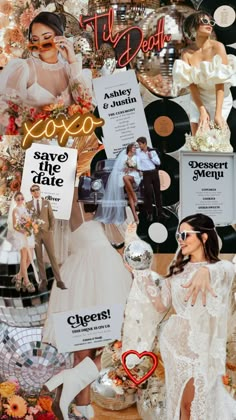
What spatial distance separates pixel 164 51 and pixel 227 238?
2.43 feet

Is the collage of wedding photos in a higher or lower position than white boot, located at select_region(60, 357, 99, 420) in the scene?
higher

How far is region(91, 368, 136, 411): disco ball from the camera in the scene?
2812mm

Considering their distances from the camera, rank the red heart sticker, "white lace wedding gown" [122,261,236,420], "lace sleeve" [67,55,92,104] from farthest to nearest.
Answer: "lace sleeve" [67,55,92,104], the red heart sticker, "white lace wedding gown" [122,261,236,420]

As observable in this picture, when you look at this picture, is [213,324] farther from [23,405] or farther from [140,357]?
[23,405]

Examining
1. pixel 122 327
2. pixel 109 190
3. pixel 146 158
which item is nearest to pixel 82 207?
pixel 109 190

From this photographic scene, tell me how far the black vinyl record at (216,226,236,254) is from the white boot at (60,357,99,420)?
69cm

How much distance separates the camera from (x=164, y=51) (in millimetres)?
2777

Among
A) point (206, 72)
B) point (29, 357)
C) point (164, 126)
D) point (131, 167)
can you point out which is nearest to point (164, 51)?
point (206, 72)

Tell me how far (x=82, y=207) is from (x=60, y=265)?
0.24m

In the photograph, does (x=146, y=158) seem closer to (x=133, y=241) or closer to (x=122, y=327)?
(x=133, y=241)

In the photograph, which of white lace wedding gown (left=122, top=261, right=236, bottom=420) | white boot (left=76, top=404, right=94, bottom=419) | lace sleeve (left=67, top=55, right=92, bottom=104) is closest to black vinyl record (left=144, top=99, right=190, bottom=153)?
lace sleeve (left=67, top=55, right=92, bottom=104)

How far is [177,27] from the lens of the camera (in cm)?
278

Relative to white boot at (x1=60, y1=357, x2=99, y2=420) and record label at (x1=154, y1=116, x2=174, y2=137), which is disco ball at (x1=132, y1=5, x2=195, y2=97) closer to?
record label at (x1=154, y1=116, x2=174, y2=137)

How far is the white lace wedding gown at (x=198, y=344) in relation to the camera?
103 inches
